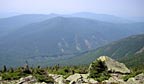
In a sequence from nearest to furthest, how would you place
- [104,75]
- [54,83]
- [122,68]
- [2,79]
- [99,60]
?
[54,83], [104,75], [2,79], [99,60], [122,68]

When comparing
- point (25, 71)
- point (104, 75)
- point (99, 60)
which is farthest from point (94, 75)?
point (25, 71)

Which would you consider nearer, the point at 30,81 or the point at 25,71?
the point at 30,81

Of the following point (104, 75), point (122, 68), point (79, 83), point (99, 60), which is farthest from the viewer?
point (122, 68)

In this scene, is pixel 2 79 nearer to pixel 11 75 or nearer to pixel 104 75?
pixel 11 75

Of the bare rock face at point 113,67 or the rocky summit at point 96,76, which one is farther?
the bare rock face at point 113,67

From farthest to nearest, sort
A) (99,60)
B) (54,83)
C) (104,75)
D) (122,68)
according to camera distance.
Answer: (122,68) → (99,60) → (104,75) → (54,83)

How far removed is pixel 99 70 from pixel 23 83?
17005 mm

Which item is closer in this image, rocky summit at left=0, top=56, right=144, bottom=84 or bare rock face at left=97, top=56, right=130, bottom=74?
rocky summit at left=0, top=56, right=144, bottom=84

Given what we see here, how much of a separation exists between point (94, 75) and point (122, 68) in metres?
14.0

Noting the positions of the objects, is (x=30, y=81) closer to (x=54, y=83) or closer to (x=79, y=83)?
(x=54, y=83)

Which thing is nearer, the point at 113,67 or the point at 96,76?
the point at 96,76

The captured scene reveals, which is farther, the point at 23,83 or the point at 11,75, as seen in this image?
the point at 11,75

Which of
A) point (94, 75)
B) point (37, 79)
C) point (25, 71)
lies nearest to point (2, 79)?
point (25, 71)

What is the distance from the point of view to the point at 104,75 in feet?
167
